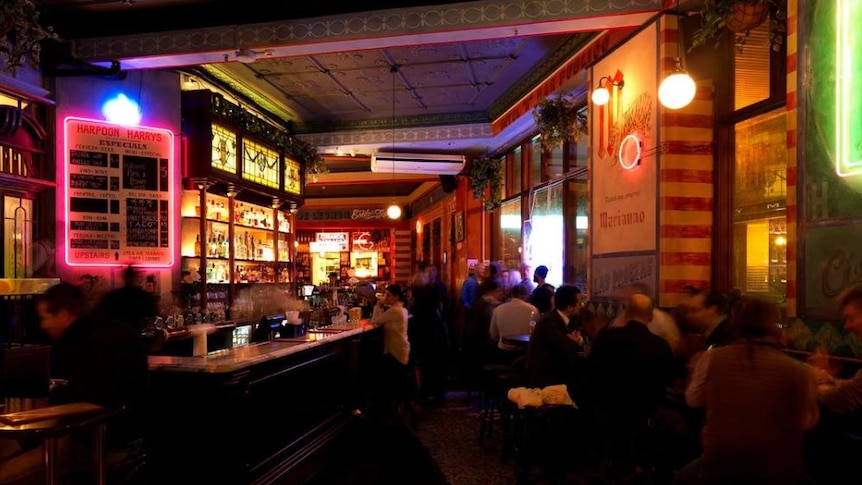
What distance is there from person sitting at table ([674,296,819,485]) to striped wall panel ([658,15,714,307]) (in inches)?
110

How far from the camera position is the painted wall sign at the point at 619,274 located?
562 cm

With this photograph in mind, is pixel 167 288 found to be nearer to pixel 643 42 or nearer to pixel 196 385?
pixel 196 385

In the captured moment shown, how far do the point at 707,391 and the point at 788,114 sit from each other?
228 cm

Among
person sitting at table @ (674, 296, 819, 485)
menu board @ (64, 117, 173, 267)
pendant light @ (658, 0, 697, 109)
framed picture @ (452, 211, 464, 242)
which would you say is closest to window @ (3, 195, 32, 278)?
menu board @ (64, 117, 173, 267)

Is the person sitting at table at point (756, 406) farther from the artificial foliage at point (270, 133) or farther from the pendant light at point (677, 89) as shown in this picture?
the artificial foliage at point (270, 133)

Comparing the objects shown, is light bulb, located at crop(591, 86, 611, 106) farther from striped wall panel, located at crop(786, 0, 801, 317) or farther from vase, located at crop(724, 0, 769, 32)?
striped wall panel, located at crop(786, 0, 801, 317)

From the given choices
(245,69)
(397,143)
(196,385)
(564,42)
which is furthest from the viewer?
(397,143)

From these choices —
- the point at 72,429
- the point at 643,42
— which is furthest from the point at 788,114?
the point at 72,429

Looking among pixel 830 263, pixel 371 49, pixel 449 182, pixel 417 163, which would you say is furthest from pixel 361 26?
pixel 449 182

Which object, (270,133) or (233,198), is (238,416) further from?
(270,133)

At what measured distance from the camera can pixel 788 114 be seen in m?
4.09

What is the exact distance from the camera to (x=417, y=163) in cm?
1208

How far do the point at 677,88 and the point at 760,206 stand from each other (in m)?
1.38

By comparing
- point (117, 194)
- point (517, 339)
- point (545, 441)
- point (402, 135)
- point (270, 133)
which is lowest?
point (545, 441)
